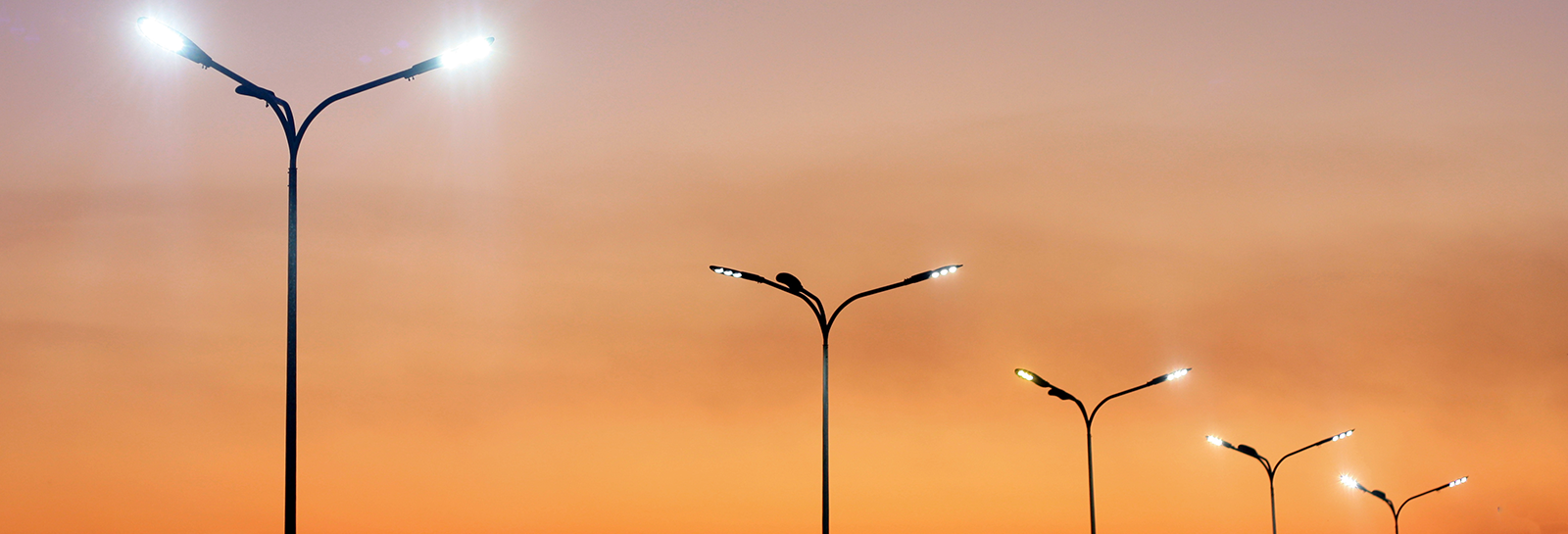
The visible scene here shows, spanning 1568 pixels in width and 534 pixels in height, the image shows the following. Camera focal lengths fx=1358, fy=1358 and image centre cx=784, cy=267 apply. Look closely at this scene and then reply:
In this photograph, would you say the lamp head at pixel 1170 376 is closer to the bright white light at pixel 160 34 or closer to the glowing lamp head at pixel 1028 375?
the glowing lamp head at pixel 1028 375

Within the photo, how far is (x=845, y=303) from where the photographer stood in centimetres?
2836

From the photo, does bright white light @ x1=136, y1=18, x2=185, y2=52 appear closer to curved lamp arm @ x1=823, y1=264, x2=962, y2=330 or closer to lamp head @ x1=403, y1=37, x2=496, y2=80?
lamp head @ x1=403, y1=37, x2=496, y2=80

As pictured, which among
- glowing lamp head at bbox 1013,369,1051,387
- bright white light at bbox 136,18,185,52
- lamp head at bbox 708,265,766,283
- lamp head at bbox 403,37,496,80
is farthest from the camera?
glowing lamp head at bbox 1013,369,1051,387

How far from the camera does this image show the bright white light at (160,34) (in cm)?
1490

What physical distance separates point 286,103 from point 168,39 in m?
2.60

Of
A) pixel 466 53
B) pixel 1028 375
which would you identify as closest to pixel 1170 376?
pixel 1028 375

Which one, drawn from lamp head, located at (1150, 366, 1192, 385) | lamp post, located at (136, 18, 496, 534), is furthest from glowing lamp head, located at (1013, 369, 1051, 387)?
lamp post, located at (136, 18, 496, 534)

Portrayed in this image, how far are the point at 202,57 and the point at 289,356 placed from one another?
367cm

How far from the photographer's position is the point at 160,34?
15.1m

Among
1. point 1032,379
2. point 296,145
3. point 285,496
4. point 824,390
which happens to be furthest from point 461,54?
point 1032,379

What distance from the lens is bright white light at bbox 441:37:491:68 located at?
16172 mm

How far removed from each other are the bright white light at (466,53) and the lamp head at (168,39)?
2.77 meters

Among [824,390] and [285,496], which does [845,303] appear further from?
[285,496]

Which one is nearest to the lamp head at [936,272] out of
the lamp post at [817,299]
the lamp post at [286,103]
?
the lamp post at [817,299]
